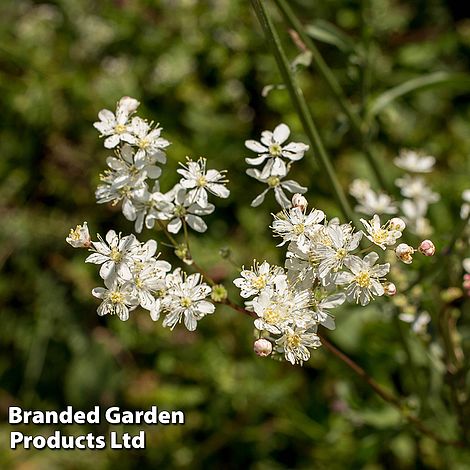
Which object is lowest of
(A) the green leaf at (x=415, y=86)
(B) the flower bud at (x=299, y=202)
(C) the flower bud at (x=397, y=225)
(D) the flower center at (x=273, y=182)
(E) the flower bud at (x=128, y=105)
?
(C) the flower bud at (x=397, y=225)

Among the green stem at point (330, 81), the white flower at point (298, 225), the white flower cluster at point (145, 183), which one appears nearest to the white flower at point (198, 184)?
the white flower cluster at point (145, 183)

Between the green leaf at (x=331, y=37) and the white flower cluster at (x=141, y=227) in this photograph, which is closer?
the white flower cluster at (x=141, y=227)

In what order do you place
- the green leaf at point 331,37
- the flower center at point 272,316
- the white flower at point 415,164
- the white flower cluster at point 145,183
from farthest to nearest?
1. the white flower at point 415,164
2. the green leaf at point 331,37
3. the white flower cluster at point 145,183
4. the flower center at point 272,316

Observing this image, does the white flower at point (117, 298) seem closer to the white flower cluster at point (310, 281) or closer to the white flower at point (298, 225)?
the white flower cluster at point (310, 281)

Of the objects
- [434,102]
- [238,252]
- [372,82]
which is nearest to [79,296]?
[238,252]

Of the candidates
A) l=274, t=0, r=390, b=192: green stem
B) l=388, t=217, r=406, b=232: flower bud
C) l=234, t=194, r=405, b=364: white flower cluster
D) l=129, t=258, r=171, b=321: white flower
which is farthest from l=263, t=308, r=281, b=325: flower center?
l=274, t=0, r=390, b=192: green stem

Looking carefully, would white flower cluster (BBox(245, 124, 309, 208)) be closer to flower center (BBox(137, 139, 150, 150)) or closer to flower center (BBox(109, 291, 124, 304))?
flower center (BBox(137, 139, 150, 150))

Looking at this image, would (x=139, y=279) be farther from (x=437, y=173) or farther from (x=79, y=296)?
(x=437, y=173)
